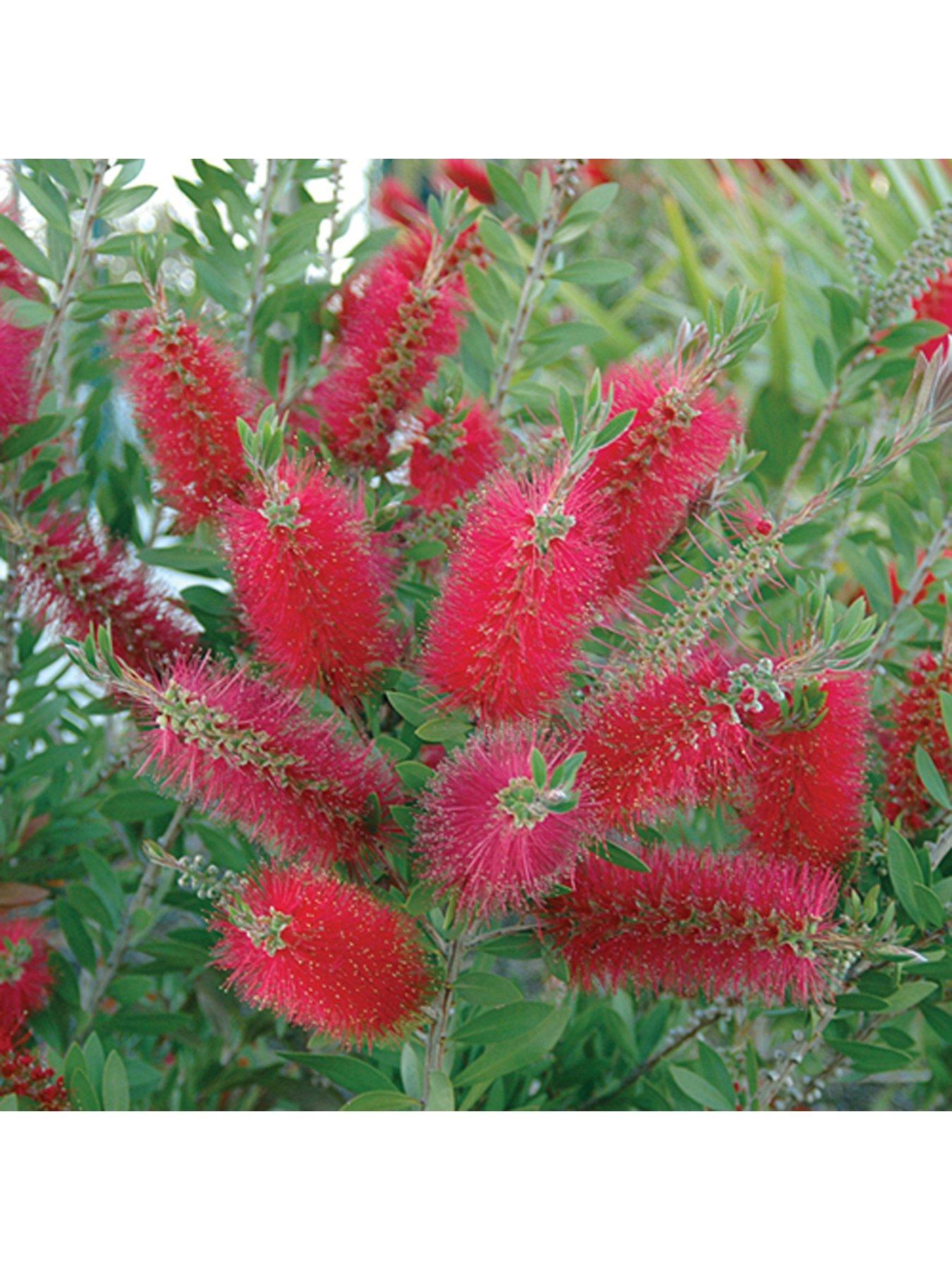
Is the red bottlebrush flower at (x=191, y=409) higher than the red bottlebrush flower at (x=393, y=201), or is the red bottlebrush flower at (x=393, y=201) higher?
the red bottlebrush flower at (x=393, y=201)

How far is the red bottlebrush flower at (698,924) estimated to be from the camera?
42 cm

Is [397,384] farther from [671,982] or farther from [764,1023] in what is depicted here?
[764,1023]

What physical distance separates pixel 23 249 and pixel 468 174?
1.28 feet

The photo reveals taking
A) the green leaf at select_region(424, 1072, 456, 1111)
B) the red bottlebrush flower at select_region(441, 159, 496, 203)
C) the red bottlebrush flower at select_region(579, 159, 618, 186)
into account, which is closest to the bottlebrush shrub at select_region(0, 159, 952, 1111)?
the green leaf at select_region(424, 1072, 456, 1111)

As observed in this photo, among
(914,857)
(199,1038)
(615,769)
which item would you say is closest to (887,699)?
(914,857)

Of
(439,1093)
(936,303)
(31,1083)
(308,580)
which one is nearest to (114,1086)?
(31,1083)

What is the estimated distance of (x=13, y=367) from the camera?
53cm

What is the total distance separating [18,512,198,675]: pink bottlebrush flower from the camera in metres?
0.50

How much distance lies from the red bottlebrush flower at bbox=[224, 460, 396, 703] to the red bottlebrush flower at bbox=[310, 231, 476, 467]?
7cm

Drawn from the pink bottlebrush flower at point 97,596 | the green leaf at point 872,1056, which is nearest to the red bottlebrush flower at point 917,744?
the green leaf at point 872,1056

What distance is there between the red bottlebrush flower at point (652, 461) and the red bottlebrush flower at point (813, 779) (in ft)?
0.27

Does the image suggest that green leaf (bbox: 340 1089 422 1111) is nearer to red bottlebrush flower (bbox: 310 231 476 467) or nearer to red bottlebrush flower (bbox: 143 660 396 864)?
red bottlebrush flower (bbox: 143 660 396 864)

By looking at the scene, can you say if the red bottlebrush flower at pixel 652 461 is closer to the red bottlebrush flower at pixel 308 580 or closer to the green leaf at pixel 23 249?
the red bottlebrush flower at pixel 308 580

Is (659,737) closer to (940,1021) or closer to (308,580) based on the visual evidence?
(308,580)
